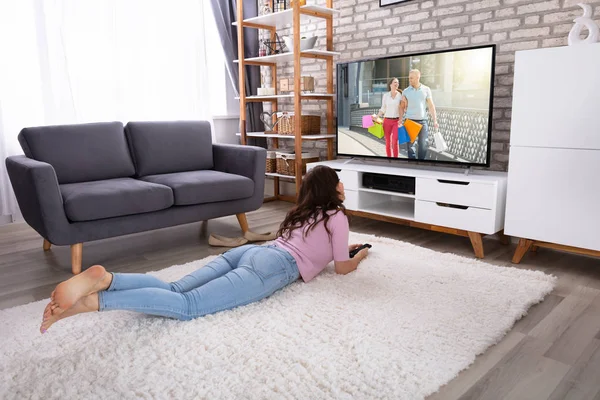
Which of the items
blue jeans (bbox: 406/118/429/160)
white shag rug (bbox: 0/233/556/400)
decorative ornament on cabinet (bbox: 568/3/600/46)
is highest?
decorative ornament on cabinet (bbox: 568/3/600/46)

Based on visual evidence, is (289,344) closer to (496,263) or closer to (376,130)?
(496,263)

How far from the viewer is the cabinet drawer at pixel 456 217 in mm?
2855

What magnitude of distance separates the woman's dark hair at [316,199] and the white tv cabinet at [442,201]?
107 cm

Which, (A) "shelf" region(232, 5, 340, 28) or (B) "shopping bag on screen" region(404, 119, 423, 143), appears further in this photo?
(A) "shelf" region(232, 5, 340, 28)

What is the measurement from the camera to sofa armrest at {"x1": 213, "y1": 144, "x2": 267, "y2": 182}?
343 cm

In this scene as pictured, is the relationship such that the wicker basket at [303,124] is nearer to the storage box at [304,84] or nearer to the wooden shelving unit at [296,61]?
the wooden shelving unit at [296,61]

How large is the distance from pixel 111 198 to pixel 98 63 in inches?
74.0

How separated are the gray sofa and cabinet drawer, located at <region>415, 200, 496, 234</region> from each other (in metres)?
1.14

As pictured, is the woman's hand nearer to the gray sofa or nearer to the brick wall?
the gray sofa

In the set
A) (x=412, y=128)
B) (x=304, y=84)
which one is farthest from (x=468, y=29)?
(x=304, y=84)

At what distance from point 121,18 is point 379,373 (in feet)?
12.5

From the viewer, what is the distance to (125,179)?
3281mm

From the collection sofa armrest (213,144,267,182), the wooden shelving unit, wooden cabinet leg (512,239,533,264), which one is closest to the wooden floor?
wooden cabinet leg (512,239,533,264)

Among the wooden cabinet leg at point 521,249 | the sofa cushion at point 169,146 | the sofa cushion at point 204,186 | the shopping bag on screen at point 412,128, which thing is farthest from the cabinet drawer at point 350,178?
the wooden cabinet leg at point 521,249
